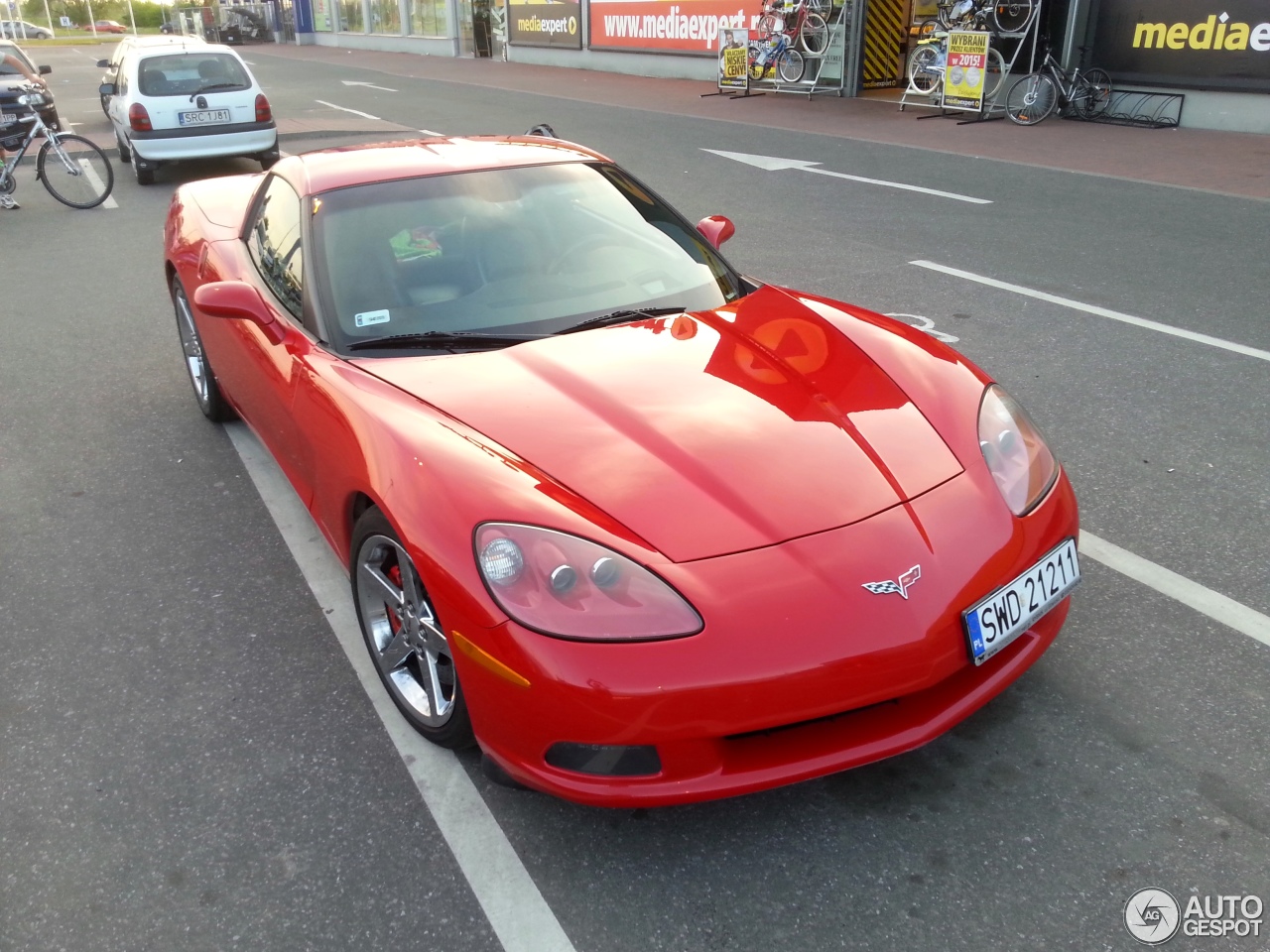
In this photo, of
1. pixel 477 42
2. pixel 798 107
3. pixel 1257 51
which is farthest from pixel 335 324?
pixel 477 42

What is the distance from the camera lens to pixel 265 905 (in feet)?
7.50

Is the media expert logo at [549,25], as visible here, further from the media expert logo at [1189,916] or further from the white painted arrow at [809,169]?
the media expert logo at [1189,916]

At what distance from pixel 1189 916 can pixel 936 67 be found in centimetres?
1608

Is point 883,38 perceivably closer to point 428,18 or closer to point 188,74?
point 188,74

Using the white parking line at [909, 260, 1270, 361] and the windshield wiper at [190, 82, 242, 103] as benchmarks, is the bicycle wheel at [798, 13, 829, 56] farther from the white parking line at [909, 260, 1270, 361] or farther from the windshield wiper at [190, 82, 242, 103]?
the white parking line at [909, 260, 1270, 361]

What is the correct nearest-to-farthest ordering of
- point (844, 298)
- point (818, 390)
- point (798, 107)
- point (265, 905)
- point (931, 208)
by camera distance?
point (265, 905)
point (818, 390)
point (844, 298)
point (931, 208)
point (798, 107)

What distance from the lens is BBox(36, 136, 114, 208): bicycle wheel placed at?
1094 centimetres

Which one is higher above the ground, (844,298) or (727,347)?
(727,347)

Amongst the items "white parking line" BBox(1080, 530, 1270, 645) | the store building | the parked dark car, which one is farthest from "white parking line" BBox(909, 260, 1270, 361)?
the parked dark car

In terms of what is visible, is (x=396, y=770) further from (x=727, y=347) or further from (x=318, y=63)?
(x=318, y=63)

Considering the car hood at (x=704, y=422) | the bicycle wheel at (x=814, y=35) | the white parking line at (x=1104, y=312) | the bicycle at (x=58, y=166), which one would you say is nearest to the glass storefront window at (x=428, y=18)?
the bicycle wheel at (x=814, y=35)

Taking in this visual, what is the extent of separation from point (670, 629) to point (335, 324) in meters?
1.63

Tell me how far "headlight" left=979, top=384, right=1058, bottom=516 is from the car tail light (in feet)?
38.3

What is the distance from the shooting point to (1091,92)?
14.5m
